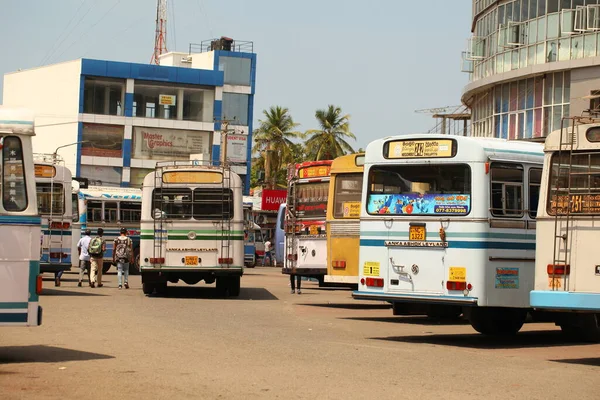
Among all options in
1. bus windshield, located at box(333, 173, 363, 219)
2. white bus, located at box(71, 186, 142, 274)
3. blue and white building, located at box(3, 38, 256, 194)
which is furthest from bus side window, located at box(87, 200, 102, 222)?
blue and white building, located at box(3, 38, 256, 194)

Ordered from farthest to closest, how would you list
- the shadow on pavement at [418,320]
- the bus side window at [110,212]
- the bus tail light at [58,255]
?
the bus side window at [110,212]
the bus tail light at [58,255]
the shadow on pavement at [418,320]

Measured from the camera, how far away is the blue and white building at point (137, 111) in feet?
246

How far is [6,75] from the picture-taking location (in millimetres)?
82938

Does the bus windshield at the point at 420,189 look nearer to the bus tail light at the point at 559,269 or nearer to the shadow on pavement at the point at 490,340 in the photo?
the shadow on pavement at the point at 490,340

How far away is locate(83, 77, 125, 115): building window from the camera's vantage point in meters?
74.9

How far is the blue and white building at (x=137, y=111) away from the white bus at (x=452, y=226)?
57637mm

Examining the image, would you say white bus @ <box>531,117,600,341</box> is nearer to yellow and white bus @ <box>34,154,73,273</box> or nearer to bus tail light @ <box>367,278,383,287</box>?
bus tail light @ <box>367,278,383,287</box>

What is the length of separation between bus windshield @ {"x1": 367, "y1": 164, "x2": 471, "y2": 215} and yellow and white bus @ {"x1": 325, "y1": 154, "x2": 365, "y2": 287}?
6157mm

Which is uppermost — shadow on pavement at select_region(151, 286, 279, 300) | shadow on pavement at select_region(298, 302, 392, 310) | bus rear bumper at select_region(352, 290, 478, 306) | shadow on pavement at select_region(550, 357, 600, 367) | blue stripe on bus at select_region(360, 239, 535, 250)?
blue stripe on bus at select_region(360, 239, 535, 250)

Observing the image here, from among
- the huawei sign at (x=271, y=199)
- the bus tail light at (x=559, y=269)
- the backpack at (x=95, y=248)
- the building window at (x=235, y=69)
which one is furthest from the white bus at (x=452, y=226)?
the building window at (x=235, y=69)

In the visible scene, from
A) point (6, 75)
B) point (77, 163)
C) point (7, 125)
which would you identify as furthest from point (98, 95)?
point (7, 125)

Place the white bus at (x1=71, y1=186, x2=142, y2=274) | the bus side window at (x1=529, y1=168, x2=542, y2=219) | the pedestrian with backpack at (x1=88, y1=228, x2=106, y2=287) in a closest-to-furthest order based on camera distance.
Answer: the bus side window at (x1=529, y1=168, x2=542, y2=219) < the pedestrian with backpack at (x1=88, y1=228, x2=106, y2=287) < the white bus at (x1=71, y1=186, x2=142, y2=274)

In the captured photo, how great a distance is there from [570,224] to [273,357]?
4189 millimetres

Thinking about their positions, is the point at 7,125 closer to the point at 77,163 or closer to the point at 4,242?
the point at 4,242
